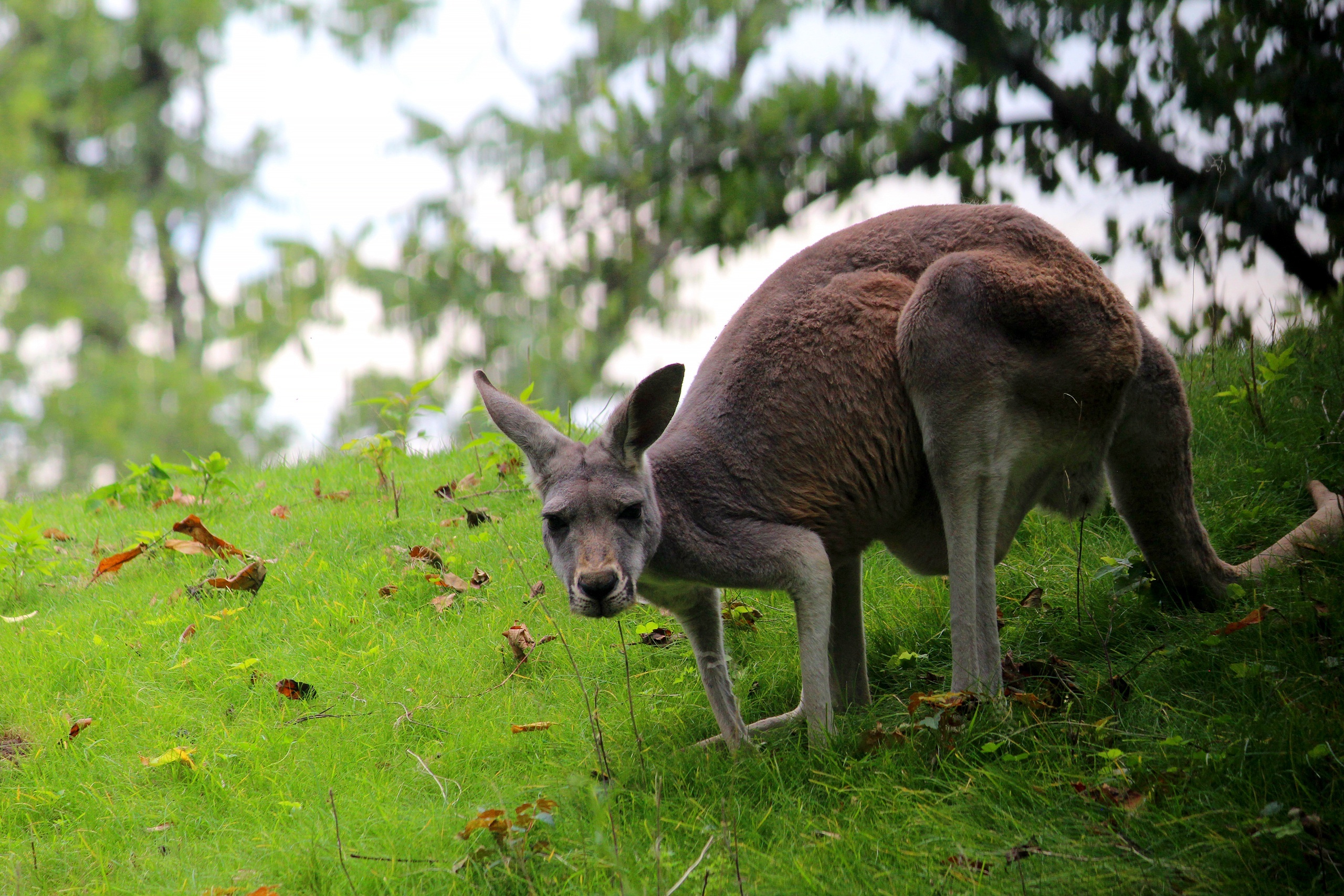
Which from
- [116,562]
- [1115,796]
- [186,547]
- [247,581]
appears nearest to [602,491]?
[1115,796]

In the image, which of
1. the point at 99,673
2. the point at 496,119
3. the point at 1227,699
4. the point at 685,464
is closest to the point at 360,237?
the point at 496,119

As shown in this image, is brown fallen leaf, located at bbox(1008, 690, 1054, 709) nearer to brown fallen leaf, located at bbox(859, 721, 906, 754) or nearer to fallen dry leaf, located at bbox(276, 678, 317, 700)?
brown fallen leaf, located at bbox(859, 721, 906, 754)

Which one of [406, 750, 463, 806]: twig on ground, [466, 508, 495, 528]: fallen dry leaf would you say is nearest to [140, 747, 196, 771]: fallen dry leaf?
[406, 750, 463, 806]: twig on ground

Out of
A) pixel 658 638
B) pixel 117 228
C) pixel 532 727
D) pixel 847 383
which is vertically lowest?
pixel 532 727

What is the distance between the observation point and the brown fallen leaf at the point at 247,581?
5391 millimetres

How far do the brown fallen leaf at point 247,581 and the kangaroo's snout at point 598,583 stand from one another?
2650 mm

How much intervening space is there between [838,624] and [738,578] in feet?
2.14

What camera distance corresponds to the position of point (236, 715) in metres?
4.41

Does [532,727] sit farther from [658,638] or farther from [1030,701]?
[1030,701]

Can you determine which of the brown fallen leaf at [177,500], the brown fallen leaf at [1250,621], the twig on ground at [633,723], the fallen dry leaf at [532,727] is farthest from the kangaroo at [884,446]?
the brown fallen leaf at [177,500]

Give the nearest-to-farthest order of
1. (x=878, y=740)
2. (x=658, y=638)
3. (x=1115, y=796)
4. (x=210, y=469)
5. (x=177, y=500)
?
(x=1115, y=796), (x=878, y=740), (x=658, y=638), (x=210, y=469), (x=177, y=500)

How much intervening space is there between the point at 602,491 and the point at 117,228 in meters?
18.8

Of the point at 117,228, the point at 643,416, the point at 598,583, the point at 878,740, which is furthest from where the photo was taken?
the point at 117,228

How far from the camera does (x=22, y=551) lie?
5.82 m
